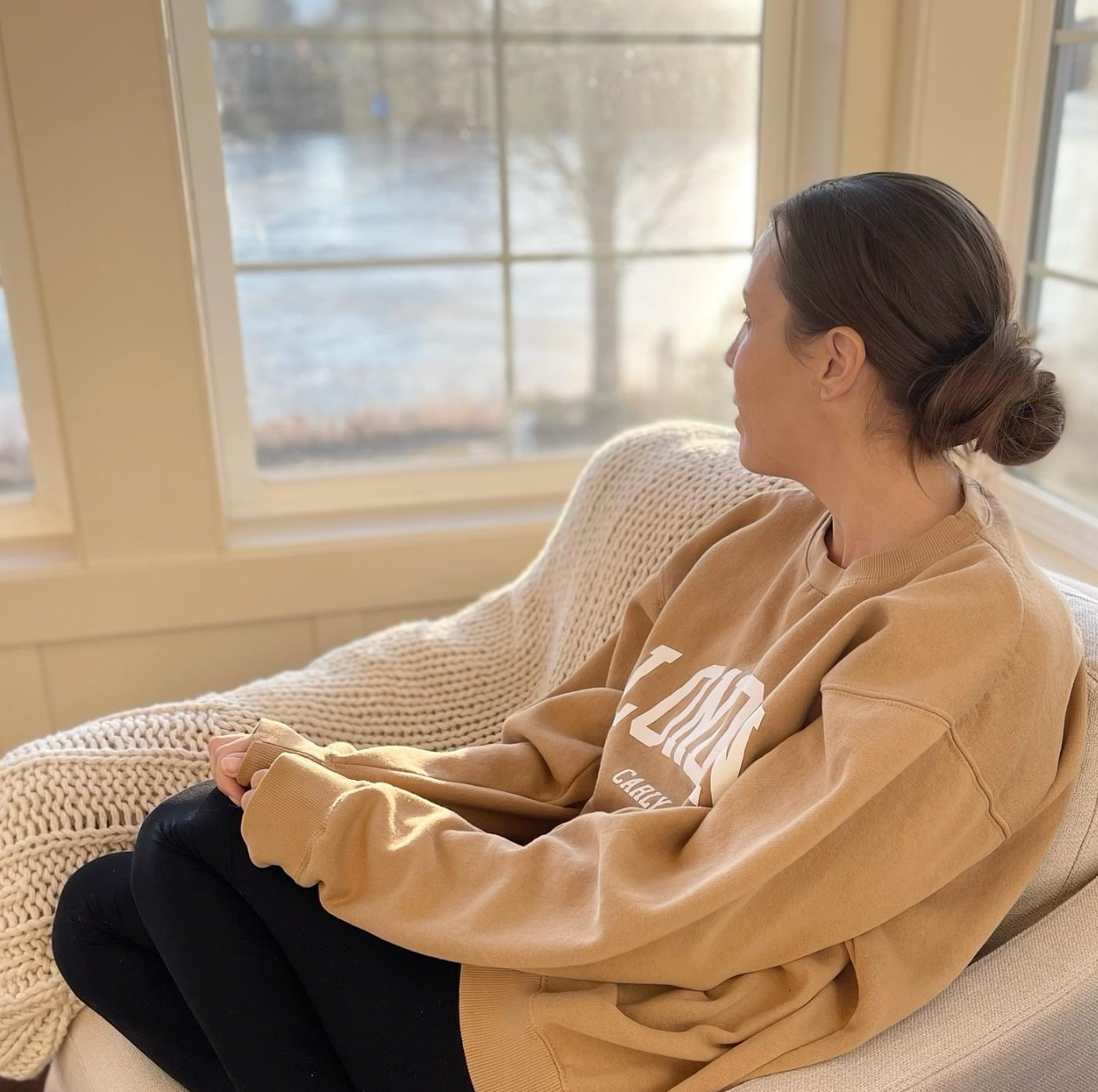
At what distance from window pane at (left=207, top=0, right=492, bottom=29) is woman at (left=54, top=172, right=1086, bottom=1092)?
0.93m

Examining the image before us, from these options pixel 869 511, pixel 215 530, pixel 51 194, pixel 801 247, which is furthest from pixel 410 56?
pixel 869 511

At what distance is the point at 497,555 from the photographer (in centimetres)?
198

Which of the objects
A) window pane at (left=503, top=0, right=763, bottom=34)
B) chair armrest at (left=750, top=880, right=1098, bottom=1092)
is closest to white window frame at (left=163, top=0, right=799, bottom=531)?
window pane at (left=503, top=0, right=763, bottom=34)

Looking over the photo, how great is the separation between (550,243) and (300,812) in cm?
118

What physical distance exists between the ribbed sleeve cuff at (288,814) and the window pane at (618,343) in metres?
1.08

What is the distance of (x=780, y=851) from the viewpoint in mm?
945

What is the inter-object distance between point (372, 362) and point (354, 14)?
53 cm

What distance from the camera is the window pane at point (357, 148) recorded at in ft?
5.93

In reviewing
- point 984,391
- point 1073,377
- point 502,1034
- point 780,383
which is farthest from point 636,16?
point 502,1034

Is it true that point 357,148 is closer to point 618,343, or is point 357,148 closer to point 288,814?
point 618,343

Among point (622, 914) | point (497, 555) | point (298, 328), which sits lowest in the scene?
point (497, 555)

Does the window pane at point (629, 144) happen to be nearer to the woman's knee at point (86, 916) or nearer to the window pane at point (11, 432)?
the window pane at point (11, 432)

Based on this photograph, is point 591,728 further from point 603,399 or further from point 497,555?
point 603,399

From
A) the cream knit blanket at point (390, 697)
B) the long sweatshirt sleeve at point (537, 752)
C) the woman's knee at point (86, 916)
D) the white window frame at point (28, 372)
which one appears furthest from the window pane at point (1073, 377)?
the white window frame at point (28, 372)
